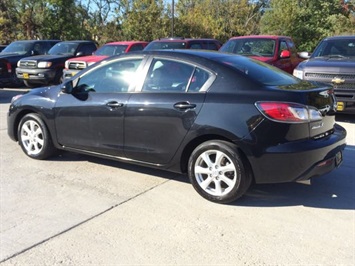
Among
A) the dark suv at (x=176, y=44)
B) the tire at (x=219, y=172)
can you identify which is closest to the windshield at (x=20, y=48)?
the dark suv at (x=176, y=44)

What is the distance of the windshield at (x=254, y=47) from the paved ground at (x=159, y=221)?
5.80 m

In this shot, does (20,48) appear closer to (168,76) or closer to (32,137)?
(32,137)

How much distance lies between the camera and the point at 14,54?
50.2ft

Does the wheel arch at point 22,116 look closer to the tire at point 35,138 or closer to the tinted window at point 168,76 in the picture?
the tire at point 35,138

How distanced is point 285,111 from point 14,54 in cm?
1370

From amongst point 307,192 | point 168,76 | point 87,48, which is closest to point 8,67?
point 87,48

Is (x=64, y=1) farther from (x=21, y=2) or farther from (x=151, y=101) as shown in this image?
(x=151, y=101)

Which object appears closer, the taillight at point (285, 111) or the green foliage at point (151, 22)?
the taillight at point (285, 111)

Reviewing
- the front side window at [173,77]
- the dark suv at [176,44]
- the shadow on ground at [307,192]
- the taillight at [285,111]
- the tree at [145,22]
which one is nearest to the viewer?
the taillight at [285,111]

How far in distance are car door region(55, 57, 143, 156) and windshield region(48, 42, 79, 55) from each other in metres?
10.1

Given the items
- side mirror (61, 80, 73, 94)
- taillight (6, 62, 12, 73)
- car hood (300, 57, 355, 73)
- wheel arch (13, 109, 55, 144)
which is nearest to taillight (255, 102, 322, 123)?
side mirror (61, 80, 73, 94)

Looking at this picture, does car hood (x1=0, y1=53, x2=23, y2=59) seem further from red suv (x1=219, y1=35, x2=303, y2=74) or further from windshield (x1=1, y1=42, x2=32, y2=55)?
red suv (x1=219, y1=35, x2=303, y2=74)

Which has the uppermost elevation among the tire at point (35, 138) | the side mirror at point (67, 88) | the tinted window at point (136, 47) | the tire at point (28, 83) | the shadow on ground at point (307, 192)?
the side mirror at point (67, 88)

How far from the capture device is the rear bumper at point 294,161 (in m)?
3.91
